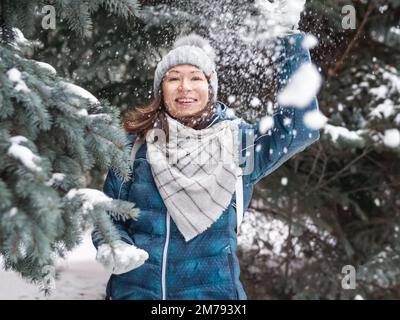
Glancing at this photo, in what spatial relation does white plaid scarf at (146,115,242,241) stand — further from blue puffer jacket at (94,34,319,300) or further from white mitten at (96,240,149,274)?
white mitten at (96,240,149,274)

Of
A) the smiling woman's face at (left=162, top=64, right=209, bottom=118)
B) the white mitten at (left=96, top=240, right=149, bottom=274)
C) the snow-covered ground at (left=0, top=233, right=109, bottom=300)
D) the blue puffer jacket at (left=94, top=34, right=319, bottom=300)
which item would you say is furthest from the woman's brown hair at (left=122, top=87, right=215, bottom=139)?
the snow-covered ground at (left=0, top=233, right=109, bottom=300)

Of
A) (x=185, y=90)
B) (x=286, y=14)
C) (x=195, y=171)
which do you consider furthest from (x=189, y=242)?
(x=286, y=14)

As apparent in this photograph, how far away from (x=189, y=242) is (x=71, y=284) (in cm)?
400

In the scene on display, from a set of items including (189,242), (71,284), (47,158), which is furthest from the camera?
(71,284)

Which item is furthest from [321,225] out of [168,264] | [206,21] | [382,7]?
[168,264]

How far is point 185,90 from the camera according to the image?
2506 mm

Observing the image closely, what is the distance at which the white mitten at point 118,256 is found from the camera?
1.93 metres

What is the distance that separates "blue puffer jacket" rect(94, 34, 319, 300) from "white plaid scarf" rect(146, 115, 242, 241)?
2.0 inches

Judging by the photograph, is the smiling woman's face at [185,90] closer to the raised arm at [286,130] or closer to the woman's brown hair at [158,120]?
the woman's brown hair at [158,120]

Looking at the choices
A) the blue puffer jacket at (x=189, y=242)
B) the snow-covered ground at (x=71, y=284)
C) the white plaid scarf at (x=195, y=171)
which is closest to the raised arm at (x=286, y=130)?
the blue puffer jacket at (x=189, y=242)

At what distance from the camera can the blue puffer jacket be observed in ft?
7.62

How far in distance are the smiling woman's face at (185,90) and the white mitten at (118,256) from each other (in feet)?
2.32

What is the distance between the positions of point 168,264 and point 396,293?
3304 mm

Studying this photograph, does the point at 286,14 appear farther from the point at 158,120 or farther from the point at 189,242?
the point at 189,242
